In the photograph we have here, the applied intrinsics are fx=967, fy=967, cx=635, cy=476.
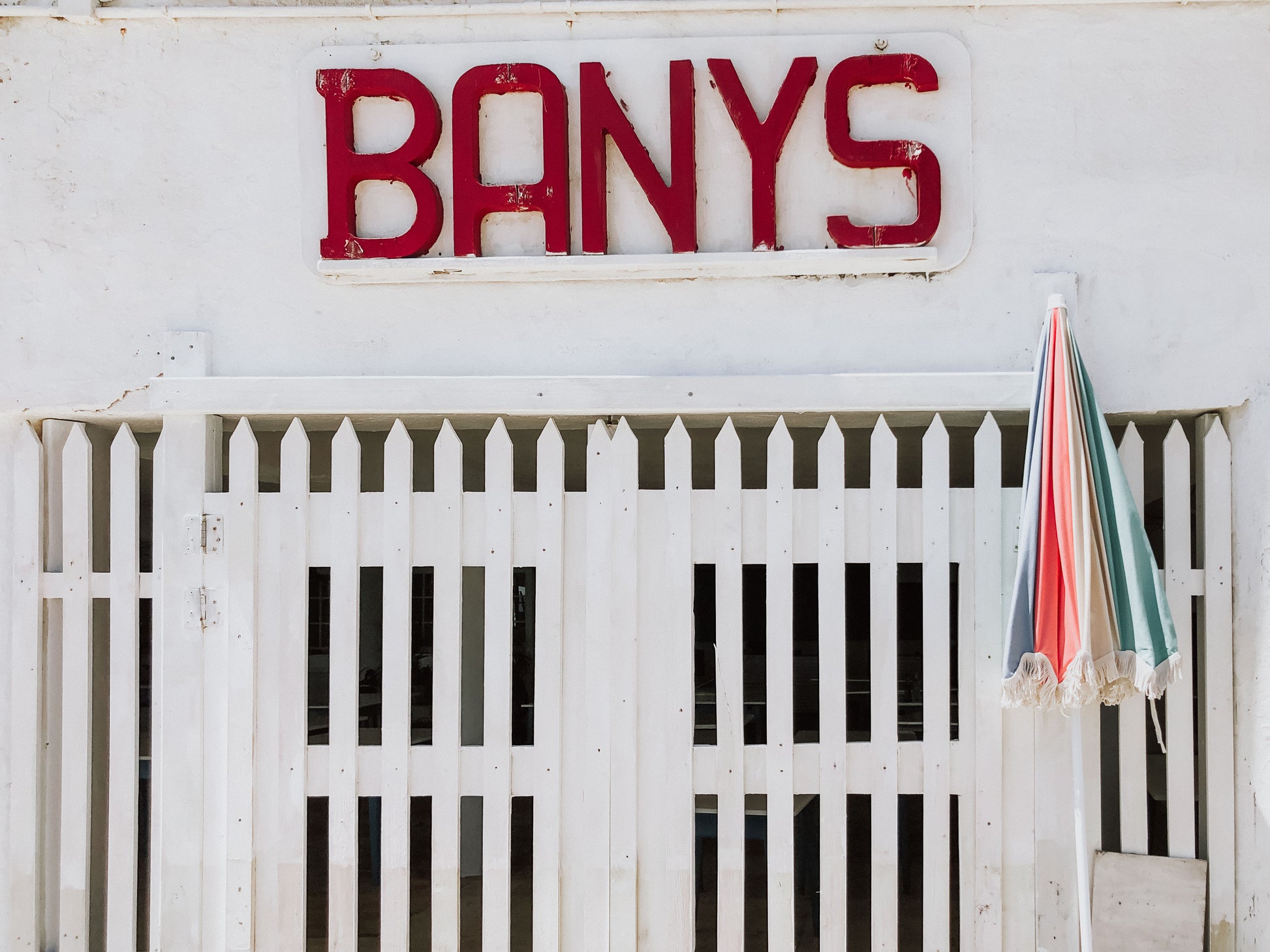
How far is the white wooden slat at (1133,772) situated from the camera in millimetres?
3643

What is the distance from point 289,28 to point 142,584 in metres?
2.26

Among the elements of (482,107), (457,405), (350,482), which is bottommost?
(350,482)

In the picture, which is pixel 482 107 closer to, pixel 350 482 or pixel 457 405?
pixel 457 405

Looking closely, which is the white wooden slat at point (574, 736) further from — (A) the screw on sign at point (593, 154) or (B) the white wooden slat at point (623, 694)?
(A) the screw on sign at point (593, 154)

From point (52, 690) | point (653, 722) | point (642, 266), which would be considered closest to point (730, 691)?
point (653, 722)

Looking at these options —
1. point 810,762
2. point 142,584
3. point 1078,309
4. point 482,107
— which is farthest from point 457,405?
point 1078,309

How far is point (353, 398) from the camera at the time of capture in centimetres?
367

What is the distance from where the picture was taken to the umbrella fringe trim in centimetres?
316

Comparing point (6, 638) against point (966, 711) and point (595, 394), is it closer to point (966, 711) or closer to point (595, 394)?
point (595, 394)

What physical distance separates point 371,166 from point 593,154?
85cm

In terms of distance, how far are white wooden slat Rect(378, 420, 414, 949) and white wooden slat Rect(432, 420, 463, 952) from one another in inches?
4.3

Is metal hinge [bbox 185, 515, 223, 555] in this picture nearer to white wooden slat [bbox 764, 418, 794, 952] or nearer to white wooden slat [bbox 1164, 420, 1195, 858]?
white wooden slat [bbox 764, 418, 794, 952]

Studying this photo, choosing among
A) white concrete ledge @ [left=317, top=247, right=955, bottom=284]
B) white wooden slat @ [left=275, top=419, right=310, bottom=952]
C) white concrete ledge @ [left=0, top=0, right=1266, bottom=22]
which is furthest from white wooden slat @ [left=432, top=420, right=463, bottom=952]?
white concrete ledge @ [left=0, top=0, right=1266, bottom=22]

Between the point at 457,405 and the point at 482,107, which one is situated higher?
the point at 482,107
